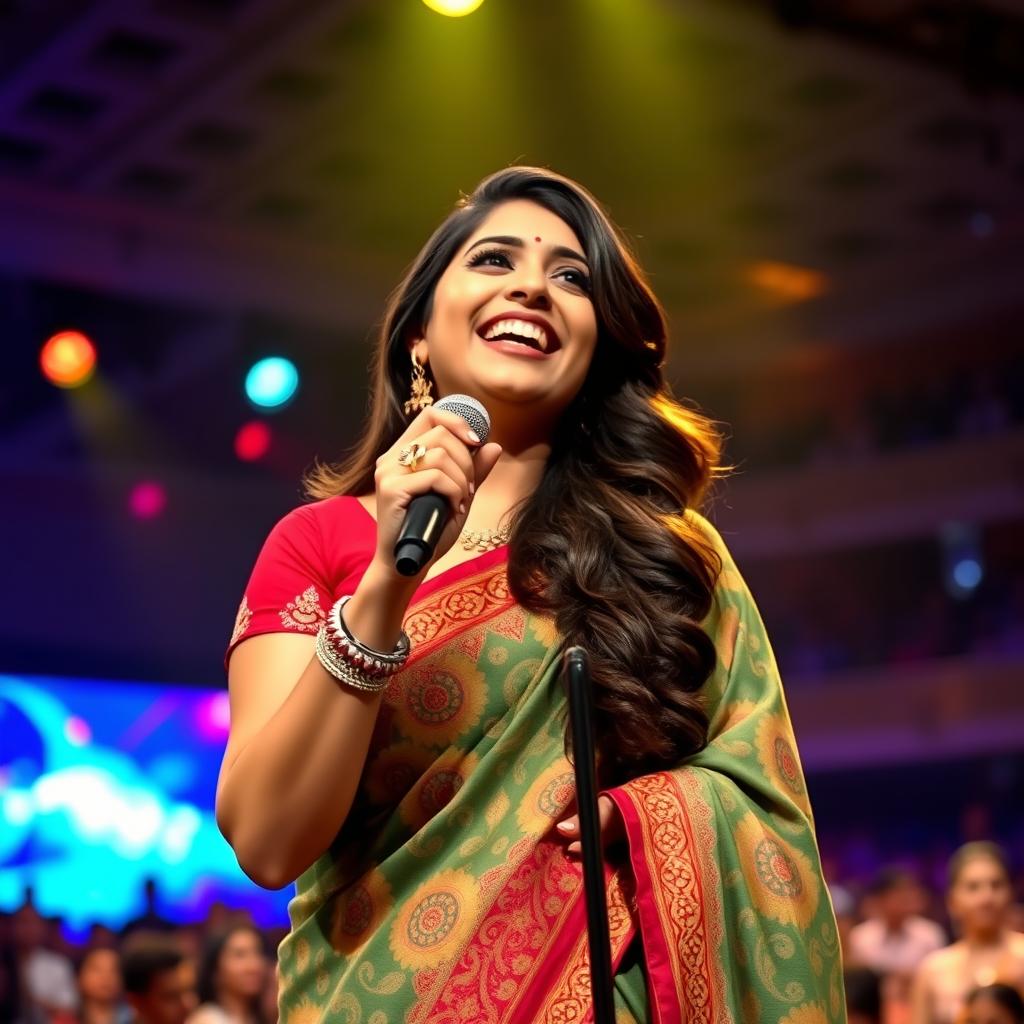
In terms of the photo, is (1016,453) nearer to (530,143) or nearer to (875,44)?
(530,143)

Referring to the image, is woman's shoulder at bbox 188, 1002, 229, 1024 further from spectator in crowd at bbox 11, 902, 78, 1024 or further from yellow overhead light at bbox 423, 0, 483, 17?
yellow overhead light at bbox 423, 0, 483, 17

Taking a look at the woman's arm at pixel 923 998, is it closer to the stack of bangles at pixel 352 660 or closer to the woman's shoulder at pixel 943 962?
the woman's shoulder at pixel 943 962

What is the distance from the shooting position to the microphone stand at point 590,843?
120cm

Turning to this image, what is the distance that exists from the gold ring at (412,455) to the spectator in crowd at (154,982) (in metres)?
3.75

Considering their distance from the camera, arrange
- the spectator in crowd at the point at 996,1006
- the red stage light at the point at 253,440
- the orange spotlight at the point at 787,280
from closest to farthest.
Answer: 1. the spectator in crowd at the point at 996,1006
2. the red stage light at the point at 253,440
3. the orange spotlight at the point at 787,280

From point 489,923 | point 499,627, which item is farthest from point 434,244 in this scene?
point 489,923

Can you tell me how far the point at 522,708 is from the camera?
1722mm

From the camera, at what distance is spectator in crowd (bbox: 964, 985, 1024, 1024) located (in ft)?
14.6

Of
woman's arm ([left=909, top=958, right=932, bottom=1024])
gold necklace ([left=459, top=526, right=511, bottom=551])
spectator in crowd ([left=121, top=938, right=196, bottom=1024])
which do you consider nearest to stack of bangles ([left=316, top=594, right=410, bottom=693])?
gold necklace ([left=459, top=526, right=511, bottom=551])

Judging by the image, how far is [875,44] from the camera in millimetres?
8445

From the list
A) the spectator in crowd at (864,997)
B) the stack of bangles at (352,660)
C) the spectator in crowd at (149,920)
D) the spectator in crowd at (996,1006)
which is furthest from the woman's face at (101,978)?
the stack of bangles at (352,660)

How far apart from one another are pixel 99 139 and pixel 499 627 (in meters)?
10.1

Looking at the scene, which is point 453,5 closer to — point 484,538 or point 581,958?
point 484,538

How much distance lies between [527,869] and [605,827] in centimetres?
9
